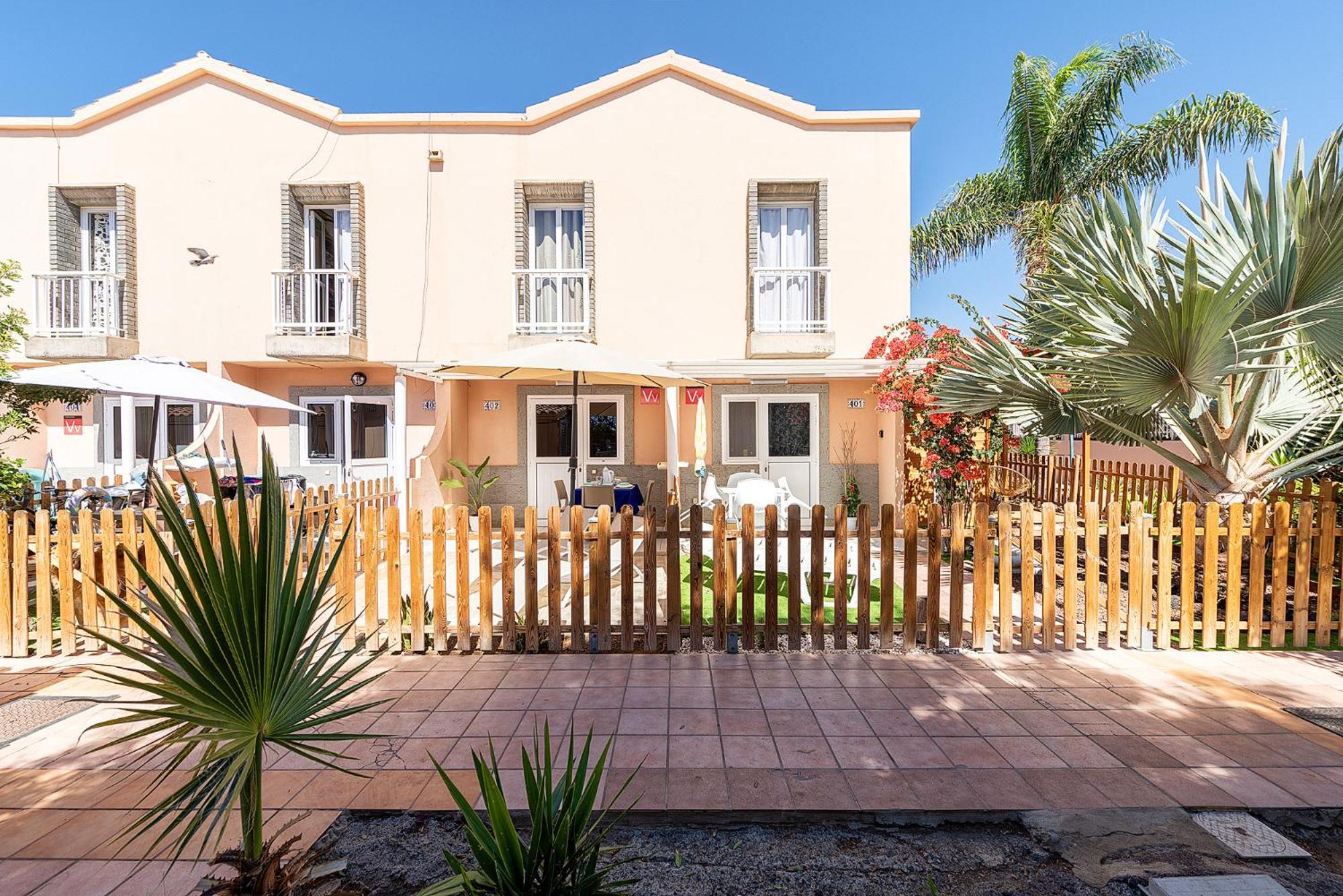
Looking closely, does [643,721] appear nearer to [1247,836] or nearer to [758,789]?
[758,789]

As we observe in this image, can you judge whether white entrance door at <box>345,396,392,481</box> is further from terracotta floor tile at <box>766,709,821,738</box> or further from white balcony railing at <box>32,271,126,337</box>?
terracotta floor tile at <box>766,709,821,738</box>

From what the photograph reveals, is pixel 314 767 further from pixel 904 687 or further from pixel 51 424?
pixel 51 424

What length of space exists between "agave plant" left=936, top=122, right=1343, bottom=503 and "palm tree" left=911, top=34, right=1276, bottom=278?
10.1 meters

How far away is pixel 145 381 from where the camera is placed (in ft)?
21.1

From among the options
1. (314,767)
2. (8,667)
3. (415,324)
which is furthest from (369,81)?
(314,767)

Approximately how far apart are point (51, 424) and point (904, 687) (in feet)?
49.0

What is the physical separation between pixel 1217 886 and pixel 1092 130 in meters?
18.9

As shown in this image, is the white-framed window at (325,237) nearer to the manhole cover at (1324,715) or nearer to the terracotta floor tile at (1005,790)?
the terracotta floor tile at (1005,790)

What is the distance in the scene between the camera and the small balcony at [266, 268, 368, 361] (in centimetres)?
1102

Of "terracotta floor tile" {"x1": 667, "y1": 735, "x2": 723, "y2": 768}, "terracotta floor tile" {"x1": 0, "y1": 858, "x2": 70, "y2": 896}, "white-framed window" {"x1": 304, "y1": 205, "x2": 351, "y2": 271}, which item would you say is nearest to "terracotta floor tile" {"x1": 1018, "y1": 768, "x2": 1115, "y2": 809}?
"terracotta floor tile" {"x1": 667, "y1": 735, "x2": 723, "y2": 768}

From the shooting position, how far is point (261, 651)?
6.23 feet

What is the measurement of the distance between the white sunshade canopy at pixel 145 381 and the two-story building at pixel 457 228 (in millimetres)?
4076

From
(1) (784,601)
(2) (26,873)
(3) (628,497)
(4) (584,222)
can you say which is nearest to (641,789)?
(2) (26,873)

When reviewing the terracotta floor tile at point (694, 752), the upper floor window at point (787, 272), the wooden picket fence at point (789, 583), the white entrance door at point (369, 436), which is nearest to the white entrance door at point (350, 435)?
the white entrance door at point (369, 436)
